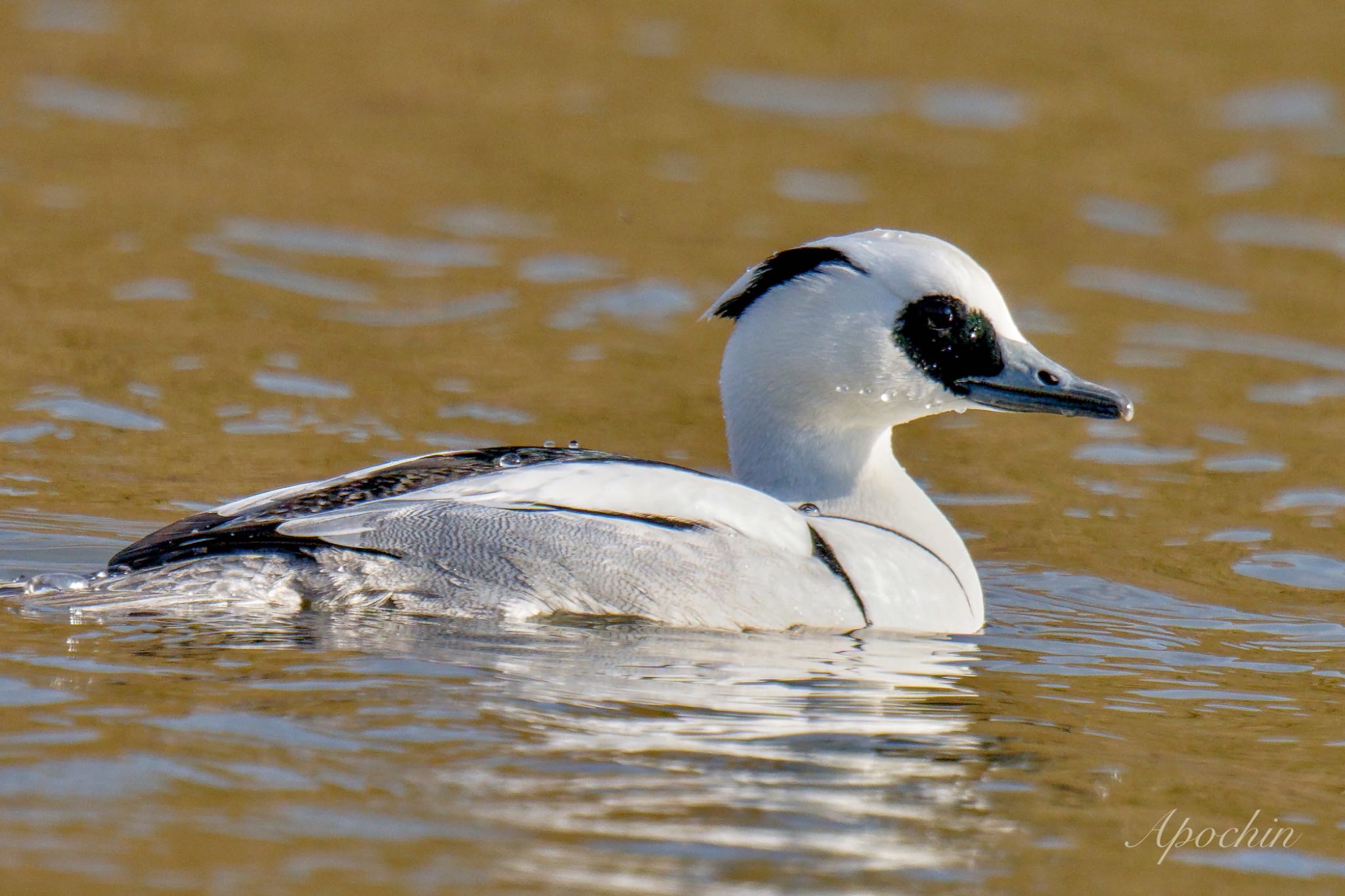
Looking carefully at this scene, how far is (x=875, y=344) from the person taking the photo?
7379mm

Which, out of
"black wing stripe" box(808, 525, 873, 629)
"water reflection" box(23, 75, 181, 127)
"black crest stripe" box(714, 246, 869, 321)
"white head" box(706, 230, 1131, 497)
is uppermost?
"water reflection" box(23, 75, 181, 127)

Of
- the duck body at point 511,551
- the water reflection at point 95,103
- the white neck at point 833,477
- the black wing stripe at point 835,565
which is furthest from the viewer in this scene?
the water reflection at point 95,103

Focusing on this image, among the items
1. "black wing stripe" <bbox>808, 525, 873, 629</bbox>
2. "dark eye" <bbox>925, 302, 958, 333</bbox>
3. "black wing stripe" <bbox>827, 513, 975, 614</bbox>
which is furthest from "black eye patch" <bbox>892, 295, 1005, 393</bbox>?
"black wing stripe" <bbox>808, 525, 873, 629</bbox>

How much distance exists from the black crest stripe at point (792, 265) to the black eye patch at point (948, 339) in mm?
257

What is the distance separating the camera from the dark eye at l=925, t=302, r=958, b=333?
24.2 ft

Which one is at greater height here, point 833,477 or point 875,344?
point 875,344

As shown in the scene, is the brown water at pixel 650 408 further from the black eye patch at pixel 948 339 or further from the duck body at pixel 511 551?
the black eye patch at pixel 948 339

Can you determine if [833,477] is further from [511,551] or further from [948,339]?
[511,551]

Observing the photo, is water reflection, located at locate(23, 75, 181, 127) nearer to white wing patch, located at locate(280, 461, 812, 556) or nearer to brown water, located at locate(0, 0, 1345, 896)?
brown water, located at locate(0, 0, 1345, 896)

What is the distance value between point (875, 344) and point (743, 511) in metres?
0.97

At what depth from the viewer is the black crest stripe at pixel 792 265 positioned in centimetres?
739

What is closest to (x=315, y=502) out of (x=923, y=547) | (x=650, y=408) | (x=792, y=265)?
(x=792, y=265)

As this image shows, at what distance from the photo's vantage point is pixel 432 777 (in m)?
5.22

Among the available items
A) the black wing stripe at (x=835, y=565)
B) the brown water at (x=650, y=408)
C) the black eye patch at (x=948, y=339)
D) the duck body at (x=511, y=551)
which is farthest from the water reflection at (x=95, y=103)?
the black wing stripe at (x=835, y=565)
